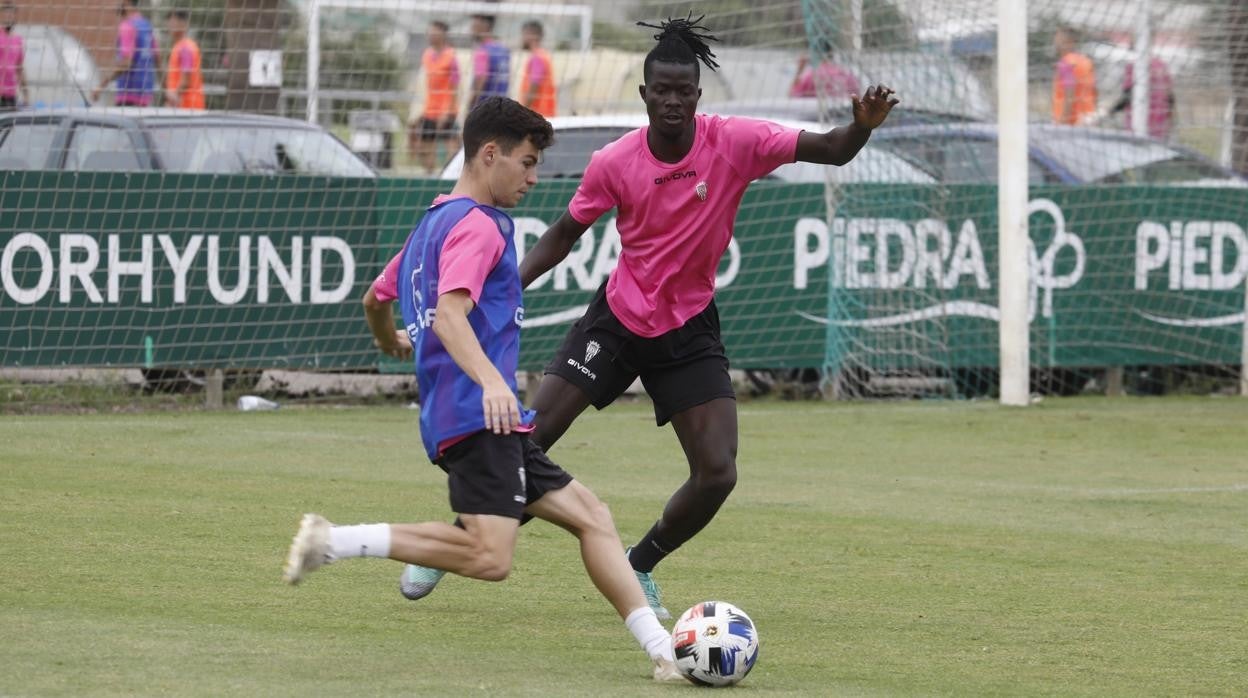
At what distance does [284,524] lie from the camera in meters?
8.38

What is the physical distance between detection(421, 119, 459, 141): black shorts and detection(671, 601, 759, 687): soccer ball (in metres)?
11.2

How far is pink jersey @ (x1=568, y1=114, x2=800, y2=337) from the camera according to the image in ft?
22.3

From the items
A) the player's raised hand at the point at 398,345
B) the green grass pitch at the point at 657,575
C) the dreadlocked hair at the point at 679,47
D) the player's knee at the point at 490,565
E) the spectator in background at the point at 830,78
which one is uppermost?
the spectator in background at the point at 830,78

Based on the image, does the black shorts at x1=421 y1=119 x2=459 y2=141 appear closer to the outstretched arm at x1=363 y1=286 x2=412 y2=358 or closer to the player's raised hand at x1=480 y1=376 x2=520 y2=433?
the outstretched arm at x1=363 y1=286 x2=412 y2=358

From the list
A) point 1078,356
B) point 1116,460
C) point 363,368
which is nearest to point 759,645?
point 1116,460

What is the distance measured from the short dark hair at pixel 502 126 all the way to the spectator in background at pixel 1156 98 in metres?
12.9

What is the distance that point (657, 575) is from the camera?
7547 mm

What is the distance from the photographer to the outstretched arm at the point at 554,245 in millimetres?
6828

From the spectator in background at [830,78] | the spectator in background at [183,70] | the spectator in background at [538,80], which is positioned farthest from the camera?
the spectator in background at [538,80]

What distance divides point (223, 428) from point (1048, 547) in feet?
19.6

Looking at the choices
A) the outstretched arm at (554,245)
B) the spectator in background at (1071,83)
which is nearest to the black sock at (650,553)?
the outstretched arm at (554,245)

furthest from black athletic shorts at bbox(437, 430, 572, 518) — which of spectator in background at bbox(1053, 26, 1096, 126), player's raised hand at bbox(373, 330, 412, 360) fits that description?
spectator in background at bbox(1053, 26, 1096, 126)

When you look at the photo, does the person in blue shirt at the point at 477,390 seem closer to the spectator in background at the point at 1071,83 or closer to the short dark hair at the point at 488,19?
the spectator in background at the point at 1071,83

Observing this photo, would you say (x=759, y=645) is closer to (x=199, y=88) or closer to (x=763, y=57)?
(x=199, y=88)
